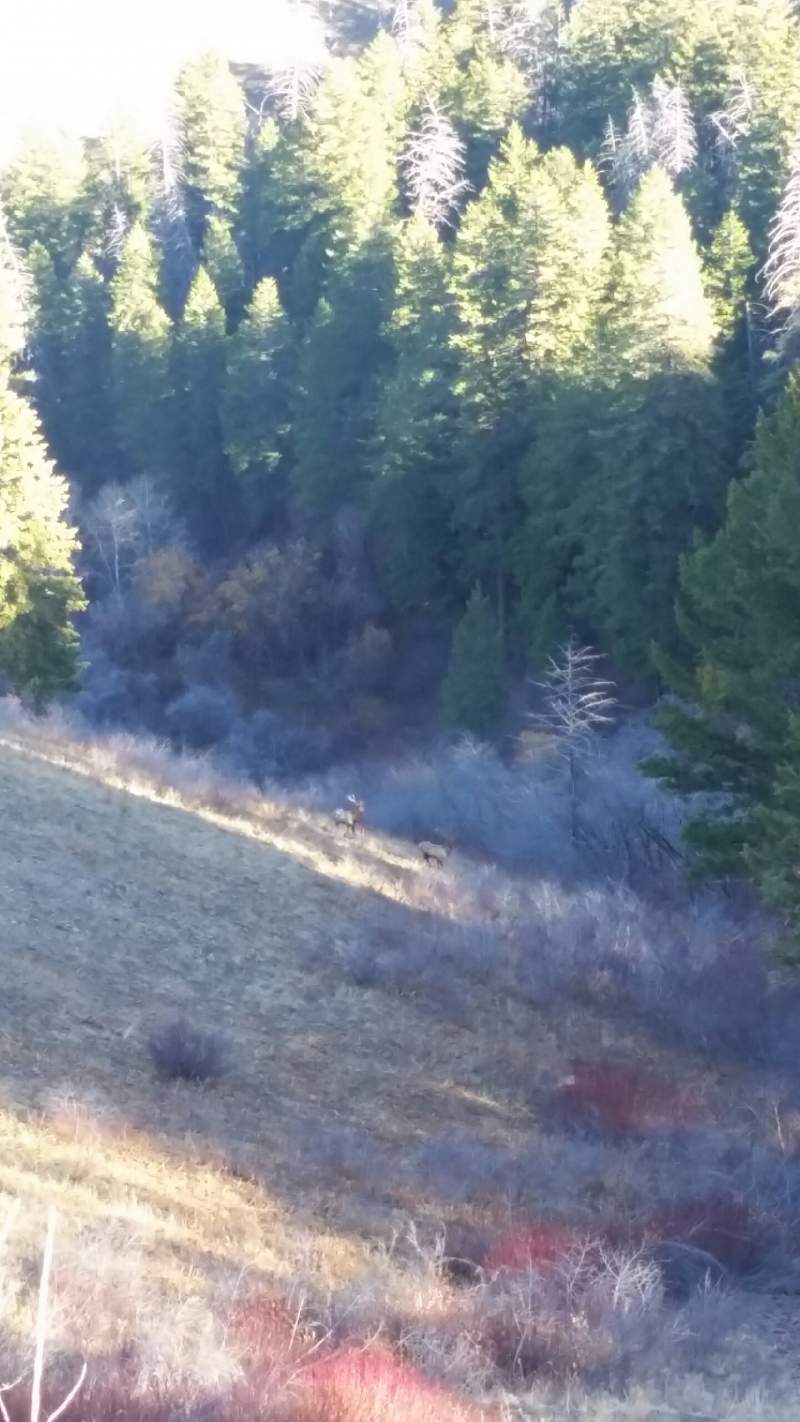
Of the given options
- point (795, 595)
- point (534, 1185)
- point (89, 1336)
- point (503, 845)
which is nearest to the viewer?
point (89, 1336)

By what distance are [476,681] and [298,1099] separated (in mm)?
24382

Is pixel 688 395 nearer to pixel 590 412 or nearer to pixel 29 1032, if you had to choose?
pixel 590 412

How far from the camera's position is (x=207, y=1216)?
8.87 meters

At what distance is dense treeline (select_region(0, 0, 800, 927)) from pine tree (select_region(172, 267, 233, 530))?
4.4 inches

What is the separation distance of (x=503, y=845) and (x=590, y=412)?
1380 cm

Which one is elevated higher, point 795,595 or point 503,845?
point 795,595

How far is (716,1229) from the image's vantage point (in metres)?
9.65

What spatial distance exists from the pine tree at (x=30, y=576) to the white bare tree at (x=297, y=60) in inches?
1357

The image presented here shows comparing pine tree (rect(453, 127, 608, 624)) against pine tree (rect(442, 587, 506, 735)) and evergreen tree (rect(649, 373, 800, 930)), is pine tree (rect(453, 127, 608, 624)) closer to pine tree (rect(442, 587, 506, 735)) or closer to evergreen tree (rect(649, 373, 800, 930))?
pine tree (rect(442, 587, 506, 735))

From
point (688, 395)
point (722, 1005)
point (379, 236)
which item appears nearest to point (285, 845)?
point (722, 1005)

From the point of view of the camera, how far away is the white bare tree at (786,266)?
34.8 metres

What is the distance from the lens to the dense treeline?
110 ft

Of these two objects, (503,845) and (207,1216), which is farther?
(503,845)

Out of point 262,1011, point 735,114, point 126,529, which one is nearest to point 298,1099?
point 262,1011
